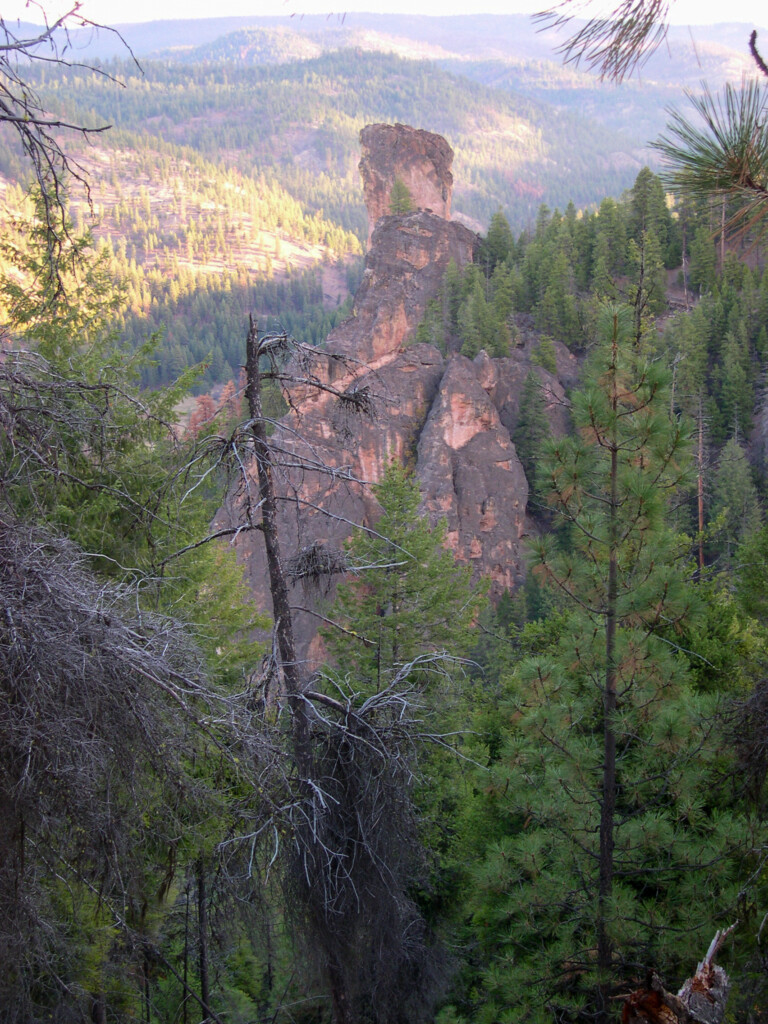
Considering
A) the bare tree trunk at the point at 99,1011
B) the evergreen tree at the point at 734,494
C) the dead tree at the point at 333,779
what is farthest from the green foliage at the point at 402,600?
the evergreen tree at the point at 734,494

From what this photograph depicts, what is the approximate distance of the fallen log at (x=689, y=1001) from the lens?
3834 millimetres

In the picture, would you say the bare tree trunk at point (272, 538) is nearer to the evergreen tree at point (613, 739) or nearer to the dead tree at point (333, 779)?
the dead tree at point (333, 779)

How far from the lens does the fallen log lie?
3.83 metres

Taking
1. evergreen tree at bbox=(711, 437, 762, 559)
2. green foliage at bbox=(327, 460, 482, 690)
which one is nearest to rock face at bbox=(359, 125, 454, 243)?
evergreen tree at bbox=(711, 437, 762, 559)

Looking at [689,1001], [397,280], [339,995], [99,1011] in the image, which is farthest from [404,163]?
[689,1001]

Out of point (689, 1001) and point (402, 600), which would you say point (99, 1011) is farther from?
point (402, 600)

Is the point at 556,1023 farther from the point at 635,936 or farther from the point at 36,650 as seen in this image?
the point at 36,650

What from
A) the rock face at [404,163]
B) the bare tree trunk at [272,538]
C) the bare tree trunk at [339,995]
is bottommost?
the bare tree trunk at [339,995]

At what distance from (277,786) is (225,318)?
12353cm

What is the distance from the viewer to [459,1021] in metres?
8.90

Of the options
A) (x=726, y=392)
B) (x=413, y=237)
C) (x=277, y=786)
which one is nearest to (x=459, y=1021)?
(x=277, y=786)

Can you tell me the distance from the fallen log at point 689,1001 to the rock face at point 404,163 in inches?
2383

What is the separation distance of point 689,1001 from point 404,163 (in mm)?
64112

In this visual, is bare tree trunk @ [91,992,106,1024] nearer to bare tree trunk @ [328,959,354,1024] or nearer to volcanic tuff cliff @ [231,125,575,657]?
bare tree trunk @ [328,959,354,1024]
